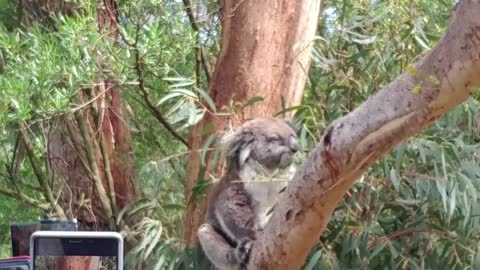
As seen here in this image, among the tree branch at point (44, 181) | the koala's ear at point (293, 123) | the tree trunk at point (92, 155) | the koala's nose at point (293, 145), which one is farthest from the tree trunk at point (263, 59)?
the tree branch at point (44, 181)

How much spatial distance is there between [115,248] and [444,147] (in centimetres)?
130

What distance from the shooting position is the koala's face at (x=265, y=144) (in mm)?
3381

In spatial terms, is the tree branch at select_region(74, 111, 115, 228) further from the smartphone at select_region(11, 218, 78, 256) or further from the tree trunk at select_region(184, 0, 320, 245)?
the smartphone at select_region(11, 218, 78, 256)

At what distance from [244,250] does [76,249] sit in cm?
65

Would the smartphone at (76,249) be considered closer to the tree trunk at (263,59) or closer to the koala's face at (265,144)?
the koala's face at (265,144)

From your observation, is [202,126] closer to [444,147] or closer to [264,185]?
[264,185]

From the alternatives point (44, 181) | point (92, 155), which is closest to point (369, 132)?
point (92, 155)

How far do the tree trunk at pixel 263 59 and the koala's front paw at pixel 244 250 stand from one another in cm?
65

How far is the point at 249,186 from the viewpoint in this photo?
3422mm

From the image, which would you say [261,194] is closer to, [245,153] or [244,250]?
[245,153]

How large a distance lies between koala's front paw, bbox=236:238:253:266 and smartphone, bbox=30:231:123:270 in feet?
1.74

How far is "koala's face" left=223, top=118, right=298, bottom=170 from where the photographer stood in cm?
338

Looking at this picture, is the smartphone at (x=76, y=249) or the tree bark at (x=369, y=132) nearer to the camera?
the tree bark at (x=369, y=132)

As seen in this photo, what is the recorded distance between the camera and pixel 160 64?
401 cm
